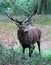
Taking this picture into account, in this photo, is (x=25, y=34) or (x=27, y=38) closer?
(x=25, y=34)

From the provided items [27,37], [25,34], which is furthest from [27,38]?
[25,34]

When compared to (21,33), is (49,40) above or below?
below

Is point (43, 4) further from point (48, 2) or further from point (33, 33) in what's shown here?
point (33, 33)

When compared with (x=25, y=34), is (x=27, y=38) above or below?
below

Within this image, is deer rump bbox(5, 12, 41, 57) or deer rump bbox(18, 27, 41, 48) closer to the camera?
deer rump bbox(5, 12, 41, 57)

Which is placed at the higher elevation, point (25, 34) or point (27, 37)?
point (25, 34)

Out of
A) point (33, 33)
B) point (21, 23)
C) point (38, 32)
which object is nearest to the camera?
point (21, 23)

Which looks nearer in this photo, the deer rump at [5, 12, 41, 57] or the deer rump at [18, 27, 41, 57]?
the deer rump at [5, 12, 41, 57]

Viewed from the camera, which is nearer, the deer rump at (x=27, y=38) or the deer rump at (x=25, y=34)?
the deer rump at (x=25, y=34)

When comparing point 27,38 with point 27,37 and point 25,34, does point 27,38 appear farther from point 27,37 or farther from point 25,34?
point 25,34

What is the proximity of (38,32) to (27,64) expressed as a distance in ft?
16.2

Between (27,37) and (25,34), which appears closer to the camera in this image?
(25,34)

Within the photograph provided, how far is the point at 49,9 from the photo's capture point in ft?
92.1

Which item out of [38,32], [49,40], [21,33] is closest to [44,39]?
[49,40]
